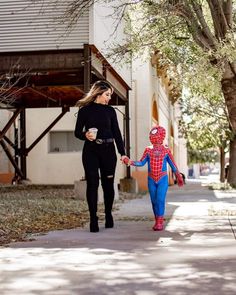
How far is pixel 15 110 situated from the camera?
22438 millimetres

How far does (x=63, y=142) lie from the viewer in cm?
2600

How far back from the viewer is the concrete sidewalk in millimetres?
4262

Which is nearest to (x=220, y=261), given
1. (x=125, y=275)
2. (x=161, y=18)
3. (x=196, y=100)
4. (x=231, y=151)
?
(x=125, y=275)

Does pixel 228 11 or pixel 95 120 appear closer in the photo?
pixel 95 120

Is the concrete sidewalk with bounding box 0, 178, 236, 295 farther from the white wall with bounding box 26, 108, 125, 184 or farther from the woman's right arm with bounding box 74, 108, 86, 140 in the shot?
the white wall with bounding box 26, 108, 125, 184

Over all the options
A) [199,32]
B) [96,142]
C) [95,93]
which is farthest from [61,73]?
[96,142]

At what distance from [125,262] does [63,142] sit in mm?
20957

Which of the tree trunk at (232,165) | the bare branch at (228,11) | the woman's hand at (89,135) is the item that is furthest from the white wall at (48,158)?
the woman's hand at (89,135)

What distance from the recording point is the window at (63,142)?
85.0 feet

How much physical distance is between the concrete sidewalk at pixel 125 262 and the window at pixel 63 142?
17819mm

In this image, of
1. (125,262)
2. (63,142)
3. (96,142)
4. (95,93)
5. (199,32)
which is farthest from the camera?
(63,142)

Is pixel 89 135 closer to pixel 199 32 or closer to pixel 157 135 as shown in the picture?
pixel 157 135

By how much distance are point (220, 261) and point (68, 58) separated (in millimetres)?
8918

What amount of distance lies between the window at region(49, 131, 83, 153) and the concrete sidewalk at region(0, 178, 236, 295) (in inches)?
702
